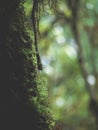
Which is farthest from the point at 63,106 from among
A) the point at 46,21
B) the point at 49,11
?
the point at 49,11

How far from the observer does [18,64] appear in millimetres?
1848

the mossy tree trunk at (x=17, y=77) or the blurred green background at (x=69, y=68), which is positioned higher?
the blurred green background at (x=69, y=68)

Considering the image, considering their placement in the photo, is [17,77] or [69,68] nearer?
[17,77]

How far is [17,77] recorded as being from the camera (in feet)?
5.99

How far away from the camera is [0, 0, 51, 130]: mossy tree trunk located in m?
1.79

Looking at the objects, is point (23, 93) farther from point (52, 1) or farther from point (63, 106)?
point (63, 106)

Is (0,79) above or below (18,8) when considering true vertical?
below

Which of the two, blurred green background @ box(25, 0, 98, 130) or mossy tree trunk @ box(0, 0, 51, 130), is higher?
blurred green background @ box(25, 0, 98, 130)

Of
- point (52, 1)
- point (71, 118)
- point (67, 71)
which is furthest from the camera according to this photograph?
point (67, 71)

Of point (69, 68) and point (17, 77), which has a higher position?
point (69, 68)

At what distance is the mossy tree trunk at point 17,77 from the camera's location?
1.79 meters

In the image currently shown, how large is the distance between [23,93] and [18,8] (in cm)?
36

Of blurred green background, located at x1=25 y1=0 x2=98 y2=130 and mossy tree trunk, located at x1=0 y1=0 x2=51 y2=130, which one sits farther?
blurred green background, located at x1=25 y1=0 x2=98 y2=130

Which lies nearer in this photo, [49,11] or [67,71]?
[49,11]
